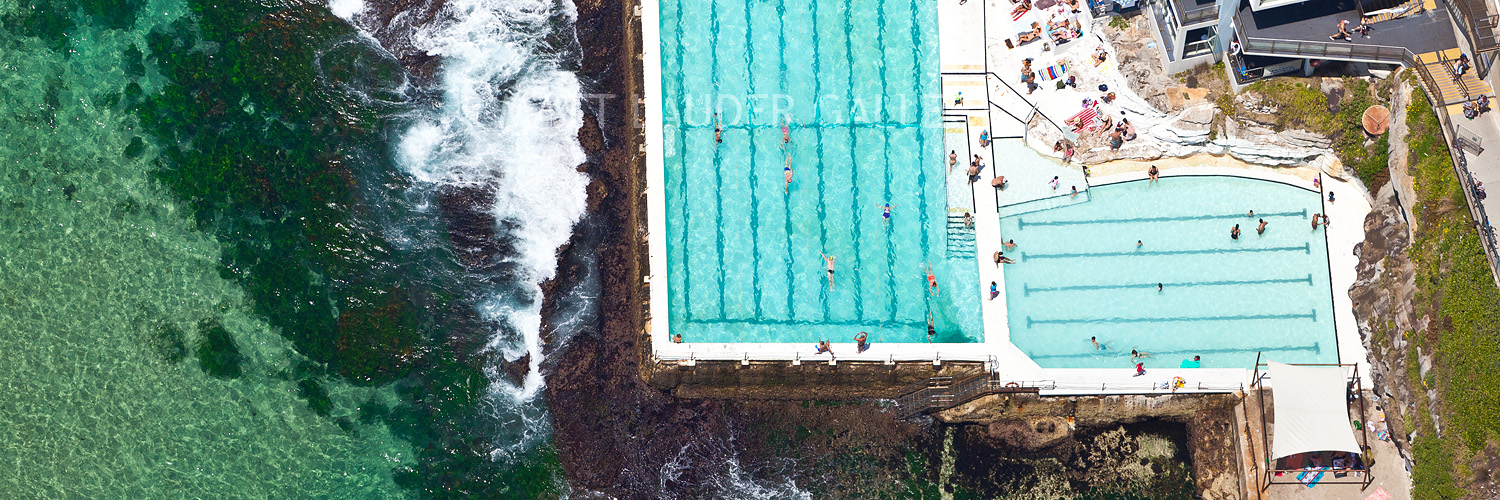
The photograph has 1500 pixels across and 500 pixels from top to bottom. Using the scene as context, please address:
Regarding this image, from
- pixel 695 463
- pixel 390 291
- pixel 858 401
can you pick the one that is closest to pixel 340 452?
pixel 390 291

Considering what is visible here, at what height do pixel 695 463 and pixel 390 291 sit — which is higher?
pixel 390 291

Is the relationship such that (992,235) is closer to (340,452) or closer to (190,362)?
(340,452)

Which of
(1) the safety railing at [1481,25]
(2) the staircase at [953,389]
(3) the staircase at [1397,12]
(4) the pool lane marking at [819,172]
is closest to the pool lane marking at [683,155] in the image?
(4) the pool lane marking at [819,172]

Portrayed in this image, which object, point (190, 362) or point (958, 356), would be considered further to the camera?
point (190, 362)

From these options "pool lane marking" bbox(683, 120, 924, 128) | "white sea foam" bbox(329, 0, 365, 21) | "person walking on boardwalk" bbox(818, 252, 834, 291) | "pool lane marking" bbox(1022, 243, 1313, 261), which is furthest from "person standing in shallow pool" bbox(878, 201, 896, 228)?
"white sea foam" bbox(329, 0, 365, 21)

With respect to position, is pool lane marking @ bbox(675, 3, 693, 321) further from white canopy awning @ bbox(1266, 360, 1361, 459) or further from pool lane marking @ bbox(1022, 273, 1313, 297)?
white canopy awning @ bbox(1266, 360, 1361, 459)

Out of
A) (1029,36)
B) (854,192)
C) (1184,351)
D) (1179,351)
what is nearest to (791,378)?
(854,192)
